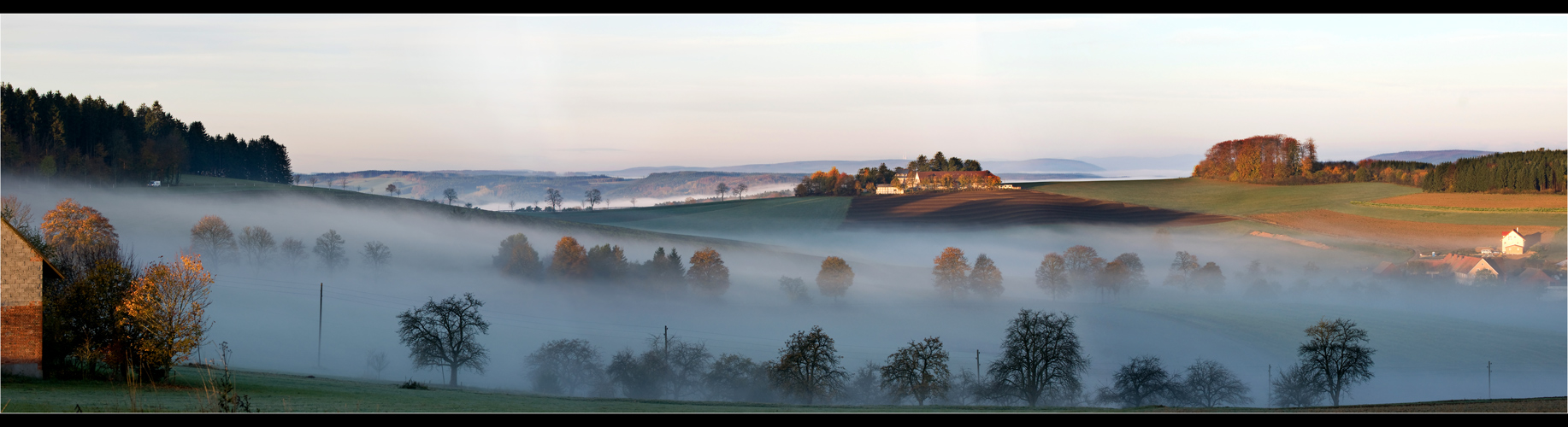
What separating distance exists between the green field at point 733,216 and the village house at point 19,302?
185ft

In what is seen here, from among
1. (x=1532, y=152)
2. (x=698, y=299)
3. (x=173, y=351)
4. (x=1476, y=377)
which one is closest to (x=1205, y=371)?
(x=1476, y=377)

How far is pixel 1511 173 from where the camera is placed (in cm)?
4084

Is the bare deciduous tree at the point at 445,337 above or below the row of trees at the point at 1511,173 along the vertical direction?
below

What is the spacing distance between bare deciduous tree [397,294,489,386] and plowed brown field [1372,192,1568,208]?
56.2m

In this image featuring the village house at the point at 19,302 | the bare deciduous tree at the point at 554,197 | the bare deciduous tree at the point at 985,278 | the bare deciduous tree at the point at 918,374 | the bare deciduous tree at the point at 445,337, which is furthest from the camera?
the bare deciduous tree at the point at 554,197

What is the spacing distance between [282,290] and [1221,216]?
2892 inches

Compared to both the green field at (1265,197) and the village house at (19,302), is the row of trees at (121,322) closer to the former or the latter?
the village house at (19,302)

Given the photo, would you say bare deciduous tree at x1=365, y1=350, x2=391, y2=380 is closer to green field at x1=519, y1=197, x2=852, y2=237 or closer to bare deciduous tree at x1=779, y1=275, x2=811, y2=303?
green field at x1=519, y1=197, x2=852, y2=237

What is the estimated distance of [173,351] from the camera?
76.2 feet

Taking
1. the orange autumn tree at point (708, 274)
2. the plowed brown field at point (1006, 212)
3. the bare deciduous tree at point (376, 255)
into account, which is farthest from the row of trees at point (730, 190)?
the bare deciduous tree at point (376, 255)

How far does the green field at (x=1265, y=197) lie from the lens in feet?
142

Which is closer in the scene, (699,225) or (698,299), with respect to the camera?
(698,299)

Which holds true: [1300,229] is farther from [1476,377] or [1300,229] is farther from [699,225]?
[699,225]

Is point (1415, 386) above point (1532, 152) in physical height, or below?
below
